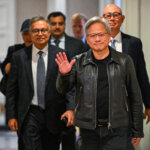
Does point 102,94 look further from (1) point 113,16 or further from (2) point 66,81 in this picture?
(1) point 113,16

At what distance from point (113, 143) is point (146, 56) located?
1.90m

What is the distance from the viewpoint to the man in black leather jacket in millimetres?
2672

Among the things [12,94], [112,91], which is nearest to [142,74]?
[112,91]

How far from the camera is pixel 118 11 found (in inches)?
135

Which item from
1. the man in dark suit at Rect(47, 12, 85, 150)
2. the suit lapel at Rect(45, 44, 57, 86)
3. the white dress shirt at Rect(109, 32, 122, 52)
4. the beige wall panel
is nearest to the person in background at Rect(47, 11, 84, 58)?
the man in dark suit at Rect(47, 12, 85, 150)

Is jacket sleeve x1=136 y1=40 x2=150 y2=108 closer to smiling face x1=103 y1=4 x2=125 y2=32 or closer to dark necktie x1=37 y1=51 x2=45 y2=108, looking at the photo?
smiling face x1=103 y1=4 x2=125 y2=32

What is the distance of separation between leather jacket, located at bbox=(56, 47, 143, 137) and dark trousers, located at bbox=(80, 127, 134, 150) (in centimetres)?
6

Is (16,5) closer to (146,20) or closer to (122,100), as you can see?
(146,20)

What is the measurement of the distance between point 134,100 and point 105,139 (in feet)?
1.21

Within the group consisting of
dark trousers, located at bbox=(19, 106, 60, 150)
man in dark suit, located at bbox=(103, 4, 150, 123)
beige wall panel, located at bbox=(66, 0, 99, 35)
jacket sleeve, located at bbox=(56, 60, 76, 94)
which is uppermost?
beige wall panel, located at bbox=(66, 0, 99, 35)

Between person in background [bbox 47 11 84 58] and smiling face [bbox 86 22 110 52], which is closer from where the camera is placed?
smiling face [bbox 86 22 110 52]

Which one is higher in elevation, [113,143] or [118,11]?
[118,11]

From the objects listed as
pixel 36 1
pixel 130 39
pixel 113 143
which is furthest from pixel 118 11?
pixel 36 1

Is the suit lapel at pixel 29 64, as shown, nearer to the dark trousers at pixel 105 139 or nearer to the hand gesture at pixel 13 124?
the hand gesture at pixel 13 124
